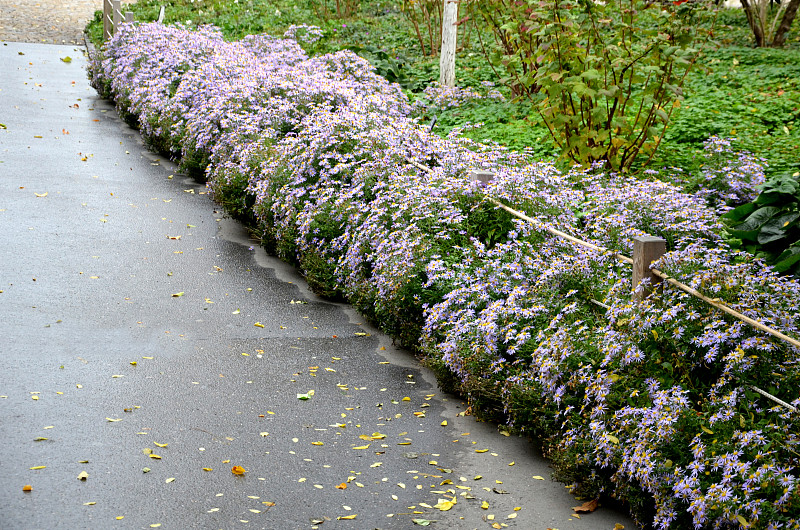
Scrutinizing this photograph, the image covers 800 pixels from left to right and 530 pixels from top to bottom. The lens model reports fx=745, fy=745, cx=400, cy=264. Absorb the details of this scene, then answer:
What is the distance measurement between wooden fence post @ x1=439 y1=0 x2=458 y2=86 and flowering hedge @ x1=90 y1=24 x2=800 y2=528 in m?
2.77

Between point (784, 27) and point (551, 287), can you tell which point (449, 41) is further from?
point (551, 287)

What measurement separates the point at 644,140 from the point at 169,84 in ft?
25.3

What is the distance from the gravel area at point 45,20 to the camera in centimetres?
2217

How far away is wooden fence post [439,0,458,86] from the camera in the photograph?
38.6ft

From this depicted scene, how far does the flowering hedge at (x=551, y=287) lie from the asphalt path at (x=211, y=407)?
308mm

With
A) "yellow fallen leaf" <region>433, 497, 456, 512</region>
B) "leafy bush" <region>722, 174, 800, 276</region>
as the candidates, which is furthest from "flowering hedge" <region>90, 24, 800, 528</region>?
"yellow fallen leaf" <region>433, 497, 456, 512</region>

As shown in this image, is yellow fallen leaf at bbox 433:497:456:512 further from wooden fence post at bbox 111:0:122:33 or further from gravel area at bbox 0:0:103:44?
gravel area at bbox 0:0:103:44

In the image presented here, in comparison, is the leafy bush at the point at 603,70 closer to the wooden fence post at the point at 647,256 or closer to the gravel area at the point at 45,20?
the wooden fence post at the point at 647,256

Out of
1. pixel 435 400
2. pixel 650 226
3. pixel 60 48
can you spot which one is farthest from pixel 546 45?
pixel 60 48

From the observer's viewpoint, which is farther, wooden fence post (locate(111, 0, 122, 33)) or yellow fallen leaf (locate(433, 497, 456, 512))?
wooden fence post (locate(111, 0, 122, 33))

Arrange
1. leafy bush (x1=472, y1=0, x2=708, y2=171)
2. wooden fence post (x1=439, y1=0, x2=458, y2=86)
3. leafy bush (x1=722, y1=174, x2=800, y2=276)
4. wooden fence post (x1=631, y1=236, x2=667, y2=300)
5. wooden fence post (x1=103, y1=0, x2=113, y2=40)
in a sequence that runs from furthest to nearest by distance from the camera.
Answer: wooden fence post (x1=103, y1=0, x2=113, y2=40)
wooden fence post (x1=439, y1=0, x2=458, y2=86)
leafy bush (x1=472, y1=0, x2=708, y2=171)
leafy bush (x1=722, y1=174, x2=800, y2=276)
wooden fence post (x1=631, y1=236, x2=667, y2=300)

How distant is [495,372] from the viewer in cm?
462

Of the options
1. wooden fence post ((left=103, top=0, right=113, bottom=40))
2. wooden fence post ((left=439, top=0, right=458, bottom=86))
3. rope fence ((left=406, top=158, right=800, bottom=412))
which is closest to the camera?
rope fence ((left=406, top=158, right=800, bottom=412))

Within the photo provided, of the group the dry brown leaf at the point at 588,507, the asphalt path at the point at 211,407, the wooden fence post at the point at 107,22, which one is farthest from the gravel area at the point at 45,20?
the dry brown leaf at the point at 588,507
